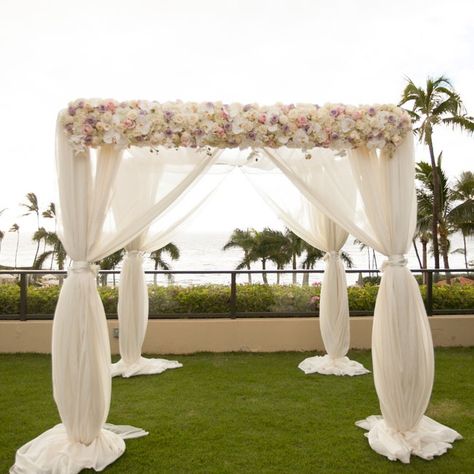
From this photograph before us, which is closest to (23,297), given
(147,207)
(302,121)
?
(147,207)

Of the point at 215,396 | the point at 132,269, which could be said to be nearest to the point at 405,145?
the point at 215,396

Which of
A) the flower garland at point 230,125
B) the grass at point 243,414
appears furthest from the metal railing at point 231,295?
the flower garland at point 230,125

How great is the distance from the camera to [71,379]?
3121 mm

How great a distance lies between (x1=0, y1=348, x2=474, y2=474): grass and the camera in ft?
10.3

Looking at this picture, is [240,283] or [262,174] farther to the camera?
[240,283]

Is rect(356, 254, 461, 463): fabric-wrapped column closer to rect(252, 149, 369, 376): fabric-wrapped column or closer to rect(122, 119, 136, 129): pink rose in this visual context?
rect(252, 149, 369, 376): fabric-wrapped column

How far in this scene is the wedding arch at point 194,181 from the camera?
314 cm

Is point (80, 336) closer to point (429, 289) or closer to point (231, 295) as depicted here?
point (231, 295)

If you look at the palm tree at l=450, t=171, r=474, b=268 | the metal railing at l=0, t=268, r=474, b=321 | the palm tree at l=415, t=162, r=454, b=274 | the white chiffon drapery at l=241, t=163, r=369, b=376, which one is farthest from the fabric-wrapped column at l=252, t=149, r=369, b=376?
the palm tree at l=450, t=171, r=474, b=268

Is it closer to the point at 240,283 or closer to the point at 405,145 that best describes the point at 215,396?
the point at 240,283

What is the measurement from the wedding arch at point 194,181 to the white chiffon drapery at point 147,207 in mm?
28

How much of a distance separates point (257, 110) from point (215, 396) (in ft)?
8.91

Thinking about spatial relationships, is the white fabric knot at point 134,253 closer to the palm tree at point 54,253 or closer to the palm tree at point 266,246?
the palm tree at point 54,253

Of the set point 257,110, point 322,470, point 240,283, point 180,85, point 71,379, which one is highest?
point 180,85
